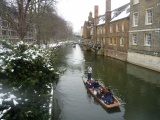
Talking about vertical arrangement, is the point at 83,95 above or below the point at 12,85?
below

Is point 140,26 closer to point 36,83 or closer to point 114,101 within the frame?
point 114,101

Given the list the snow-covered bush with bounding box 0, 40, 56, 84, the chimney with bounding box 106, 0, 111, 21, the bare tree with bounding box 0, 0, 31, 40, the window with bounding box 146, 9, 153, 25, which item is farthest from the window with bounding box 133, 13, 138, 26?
the snow-covered bush with bounding box 0, 40, 56, 84

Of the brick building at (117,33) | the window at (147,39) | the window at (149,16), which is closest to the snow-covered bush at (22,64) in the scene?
the window at (147,39)

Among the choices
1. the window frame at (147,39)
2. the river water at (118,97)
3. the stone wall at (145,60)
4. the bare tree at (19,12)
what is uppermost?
the bare tree at (19,12)

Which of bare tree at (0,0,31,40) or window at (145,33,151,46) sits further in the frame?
window at (145,33,151,46)

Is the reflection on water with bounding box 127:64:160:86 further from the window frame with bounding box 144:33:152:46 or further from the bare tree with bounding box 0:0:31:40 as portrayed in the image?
the bare tree with bounding box 0:0:31:40

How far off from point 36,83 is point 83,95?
30.8 feet

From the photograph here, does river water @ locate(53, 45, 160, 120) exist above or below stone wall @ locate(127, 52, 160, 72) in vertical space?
below

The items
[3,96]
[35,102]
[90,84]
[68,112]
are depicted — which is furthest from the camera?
[90,84]

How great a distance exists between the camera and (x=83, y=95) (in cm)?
1570

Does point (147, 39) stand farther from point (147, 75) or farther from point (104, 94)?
point (104, 94)

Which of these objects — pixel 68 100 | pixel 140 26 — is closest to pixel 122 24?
pixel 140 26

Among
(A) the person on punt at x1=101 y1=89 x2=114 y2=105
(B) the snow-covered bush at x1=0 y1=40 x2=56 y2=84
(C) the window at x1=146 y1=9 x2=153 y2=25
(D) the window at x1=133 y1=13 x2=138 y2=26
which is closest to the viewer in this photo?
(B) the snow-covered bush at x1=0 y1=40 x2=56 y2=84

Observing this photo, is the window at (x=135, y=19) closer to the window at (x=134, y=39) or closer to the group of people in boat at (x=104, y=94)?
the window at (x=134, y=39)
